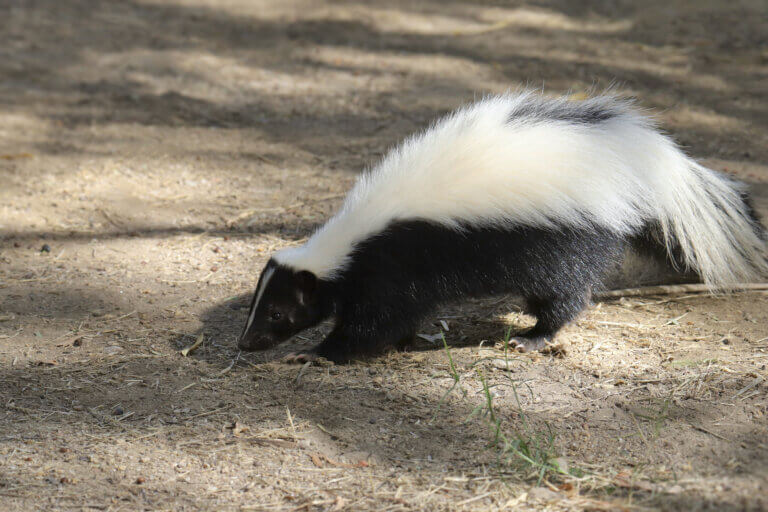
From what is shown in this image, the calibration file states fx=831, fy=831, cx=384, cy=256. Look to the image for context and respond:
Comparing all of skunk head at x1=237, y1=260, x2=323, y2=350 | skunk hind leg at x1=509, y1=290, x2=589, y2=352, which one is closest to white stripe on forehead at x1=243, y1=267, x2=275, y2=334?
skunk head at x1=237, y1=260, x2=323, y2=350

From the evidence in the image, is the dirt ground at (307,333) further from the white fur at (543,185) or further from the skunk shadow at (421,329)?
the white fur at (543,185)

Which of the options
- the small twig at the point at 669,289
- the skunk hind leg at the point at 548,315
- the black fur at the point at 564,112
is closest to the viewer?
the black fur at the point at 564,112

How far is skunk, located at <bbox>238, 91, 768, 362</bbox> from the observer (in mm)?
4688

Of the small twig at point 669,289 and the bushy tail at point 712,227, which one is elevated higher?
the bushy tail at point 712,227

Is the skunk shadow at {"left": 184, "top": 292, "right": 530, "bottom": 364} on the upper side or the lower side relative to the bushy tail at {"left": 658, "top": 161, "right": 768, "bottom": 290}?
lower

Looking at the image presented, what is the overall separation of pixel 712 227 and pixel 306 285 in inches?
99.4

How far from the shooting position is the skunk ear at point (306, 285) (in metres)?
4.91

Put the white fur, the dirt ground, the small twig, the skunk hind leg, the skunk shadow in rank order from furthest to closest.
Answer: the small twig, the skunk shadow, the skunk hind leg, the white fur, the dirt ground

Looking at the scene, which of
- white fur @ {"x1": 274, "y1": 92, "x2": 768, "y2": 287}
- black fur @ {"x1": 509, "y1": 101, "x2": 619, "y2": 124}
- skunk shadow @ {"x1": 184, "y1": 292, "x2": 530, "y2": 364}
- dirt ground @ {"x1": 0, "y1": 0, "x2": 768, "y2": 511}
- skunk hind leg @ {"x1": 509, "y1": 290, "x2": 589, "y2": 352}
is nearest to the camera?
dirt ground @ {"x1": 0, "y1": 0, "x2": 768, "y2": 511}

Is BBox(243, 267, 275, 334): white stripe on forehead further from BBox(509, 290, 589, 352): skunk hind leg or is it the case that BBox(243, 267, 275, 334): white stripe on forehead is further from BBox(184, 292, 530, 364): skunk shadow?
BBox(509, 290, 589, 352): skunk hind leg

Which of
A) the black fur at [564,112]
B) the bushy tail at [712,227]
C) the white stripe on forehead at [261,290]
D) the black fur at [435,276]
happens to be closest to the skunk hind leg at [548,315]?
the black fur at [435,276]

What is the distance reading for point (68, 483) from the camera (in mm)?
3713

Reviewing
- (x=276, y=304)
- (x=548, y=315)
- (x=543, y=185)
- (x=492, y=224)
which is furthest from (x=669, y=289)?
(x=276, y=304)

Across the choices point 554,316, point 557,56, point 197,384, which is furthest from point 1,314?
point 557,56
